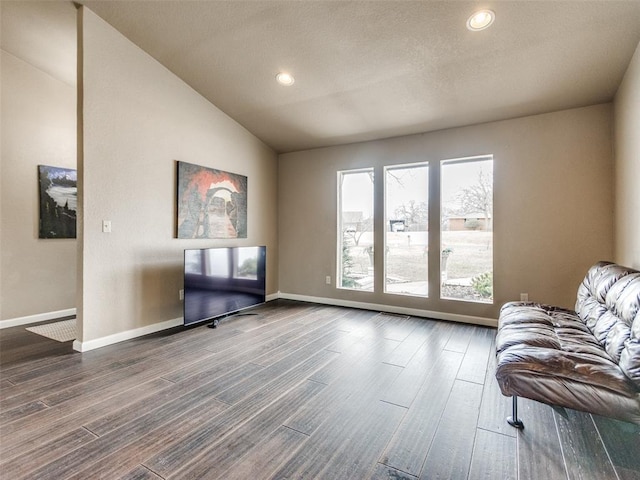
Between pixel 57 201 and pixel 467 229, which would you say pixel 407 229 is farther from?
pixel 57 201

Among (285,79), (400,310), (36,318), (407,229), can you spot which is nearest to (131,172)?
(285,79)

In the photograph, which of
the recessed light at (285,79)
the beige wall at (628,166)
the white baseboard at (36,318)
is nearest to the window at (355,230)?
the recessed light at (285,79)

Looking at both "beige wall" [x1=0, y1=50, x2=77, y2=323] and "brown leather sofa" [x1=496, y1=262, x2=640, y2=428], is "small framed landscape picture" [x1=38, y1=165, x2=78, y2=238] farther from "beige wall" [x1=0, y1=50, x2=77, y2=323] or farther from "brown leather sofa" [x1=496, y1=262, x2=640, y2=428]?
"brown leather sofa" [x1=496, y1=262, x2=640, y2=428]

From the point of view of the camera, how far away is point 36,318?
3.95 metres

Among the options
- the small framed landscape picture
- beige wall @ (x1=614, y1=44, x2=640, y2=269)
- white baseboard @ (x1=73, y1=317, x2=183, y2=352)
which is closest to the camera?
beige wall @ (x1=614, y1=44, x2=640, y2=269)

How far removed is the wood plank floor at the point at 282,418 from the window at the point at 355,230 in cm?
173

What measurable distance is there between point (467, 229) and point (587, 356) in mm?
2410

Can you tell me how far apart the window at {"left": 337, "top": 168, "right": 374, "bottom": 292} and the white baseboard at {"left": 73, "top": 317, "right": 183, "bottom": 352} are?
2446mm

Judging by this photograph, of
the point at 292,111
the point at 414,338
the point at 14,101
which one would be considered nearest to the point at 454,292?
the point at 414,338

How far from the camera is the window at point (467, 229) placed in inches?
154

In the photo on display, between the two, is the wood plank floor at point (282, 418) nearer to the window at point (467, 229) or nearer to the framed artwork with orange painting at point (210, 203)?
the window at point (467, 229)

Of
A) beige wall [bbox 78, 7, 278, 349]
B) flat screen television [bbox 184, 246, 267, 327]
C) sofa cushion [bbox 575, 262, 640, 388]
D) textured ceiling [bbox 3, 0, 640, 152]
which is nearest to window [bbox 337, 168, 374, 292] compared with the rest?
textured ceiling [bbox 3, 0, 640, 152]

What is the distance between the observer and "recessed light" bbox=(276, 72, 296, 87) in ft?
11.3

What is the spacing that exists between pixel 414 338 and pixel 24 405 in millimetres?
3223
